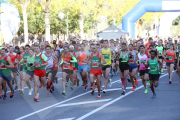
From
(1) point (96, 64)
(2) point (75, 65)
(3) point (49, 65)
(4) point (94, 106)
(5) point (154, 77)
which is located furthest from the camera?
(2) point (75, 65)

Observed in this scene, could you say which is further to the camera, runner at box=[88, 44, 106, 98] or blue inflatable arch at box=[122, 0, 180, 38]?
blue inflatable arch at box=[122, 0, 180, 38]

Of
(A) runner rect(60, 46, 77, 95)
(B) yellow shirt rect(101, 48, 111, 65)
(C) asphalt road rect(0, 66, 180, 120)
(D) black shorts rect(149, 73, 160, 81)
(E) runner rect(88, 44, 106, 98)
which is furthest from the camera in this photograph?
(B) yellow shirt rect(101, 48, 111, 65)

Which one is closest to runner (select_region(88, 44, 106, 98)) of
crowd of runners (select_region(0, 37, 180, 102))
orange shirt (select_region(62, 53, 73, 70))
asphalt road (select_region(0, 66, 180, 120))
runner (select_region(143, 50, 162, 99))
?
crowd of runners (select_region(0, 37, 180, 102))

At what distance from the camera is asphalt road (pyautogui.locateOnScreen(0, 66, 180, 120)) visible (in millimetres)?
9148

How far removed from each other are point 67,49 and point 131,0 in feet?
174

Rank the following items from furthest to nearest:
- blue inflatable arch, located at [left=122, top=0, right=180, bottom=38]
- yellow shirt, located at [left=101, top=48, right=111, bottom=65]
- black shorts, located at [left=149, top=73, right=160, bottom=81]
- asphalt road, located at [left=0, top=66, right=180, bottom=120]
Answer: blue inflatable arch, located at [left=122, top=0, right=180, bottom=38], yellow shirt, located at [left=101, top=48, right=111, bottom=65], black shorts, located at [left=149, top=73, right=160, bottom=81], asphalt road, located at [left=0, top=66, right=180, bottom=120]

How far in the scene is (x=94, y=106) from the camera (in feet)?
34.5

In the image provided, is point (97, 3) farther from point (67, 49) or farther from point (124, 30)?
point (67, 49)

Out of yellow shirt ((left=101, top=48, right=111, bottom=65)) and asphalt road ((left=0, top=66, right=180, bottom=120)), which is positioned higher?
yellow shirt ((left=101, top=48, right=111, bottom=65))

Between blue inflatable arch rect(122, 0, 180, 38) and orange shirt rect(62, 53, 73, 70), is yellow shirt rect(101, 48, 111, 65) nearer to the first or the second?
Result: orange shirt rect(62, 53, 73, 70)

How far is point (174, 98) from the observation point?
1169 centimetres

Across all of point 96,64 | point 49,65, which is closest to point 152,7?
point 49,65

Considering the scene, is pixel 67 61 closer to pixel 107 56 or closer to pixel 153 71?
pixel 107 56

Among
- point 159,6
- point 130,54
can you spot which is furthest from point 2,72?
point 159,6
